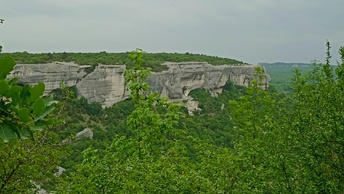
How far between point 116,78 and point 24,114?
167ft

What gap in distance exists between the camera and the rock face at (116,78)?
45312 millimetres

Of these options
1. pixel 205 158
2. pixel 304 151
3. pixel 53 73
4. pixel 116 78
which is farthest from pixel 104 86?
pixel 304 151

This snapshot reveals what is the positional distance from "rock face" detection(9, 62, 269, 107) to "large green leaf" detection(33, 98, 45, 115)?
33.1 metres

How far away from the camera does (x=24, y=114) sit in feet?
5.67

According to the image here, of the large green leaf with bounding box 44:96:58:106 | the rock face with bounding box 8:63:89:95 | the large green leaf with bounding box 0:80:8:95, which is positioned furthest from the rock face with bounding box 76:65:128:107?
the large green leaf with bounding box 0:80:8:95

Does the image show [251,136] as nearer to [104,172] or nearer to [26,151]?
[104,172]

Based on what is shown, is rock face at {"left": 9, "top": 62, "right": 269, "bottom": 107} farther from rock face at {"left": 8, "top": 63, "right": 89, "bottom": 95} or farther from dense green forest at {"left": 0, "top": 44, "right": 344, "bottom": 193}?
dense green forest at {"left": 0, "top": 44, "right": 344, "bottom": 193}

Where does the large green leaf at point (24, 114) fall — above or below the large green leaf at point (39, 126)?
above

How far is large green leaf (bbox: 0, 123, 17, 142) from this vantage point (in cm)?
175

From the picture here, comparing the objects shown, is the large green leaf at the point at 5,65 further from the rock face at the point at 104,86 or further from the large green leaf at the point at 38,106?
the rock face at the point at 104,86

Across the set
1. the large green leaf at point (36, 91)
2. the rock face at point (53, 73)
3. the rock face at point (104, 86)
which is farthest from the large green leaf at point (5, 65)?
the rock face at point (104, 86)

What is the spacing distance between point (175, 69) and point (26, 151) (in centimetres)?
5399

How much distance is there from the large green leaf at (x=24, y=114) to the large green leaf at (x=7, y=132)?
0.28ft

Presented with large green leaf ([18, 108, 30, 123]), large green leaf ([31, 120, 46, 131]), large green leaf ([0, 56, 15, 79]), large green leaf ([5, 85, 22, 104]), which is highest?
large green leaf ([0, 56, 15, 79])
